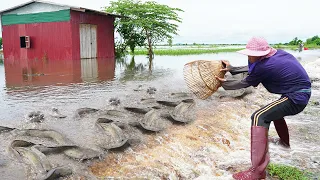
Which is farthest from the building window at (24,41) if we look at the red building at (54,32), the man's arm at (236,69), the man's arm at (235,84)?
the man's arm at (235,84)

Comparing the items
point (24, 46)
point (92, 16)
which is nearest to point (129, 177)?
point (92, 16)

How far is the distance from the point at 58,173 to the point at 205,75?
2.24m

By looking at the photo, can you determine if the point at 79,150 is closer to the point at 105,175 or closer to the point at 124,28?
the point at 105,175

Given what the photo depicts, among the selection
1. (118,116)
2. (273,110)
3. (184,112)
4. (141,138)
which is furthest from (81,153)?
(184,112)

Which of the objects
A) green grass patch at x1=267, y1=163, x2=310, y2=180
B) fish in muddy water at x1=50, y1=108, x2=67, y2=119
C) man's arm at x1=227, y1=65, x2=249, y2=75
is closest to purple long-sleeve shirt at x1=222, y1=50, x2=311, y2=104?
man's arm at x1=227, y1=65, x2=249, y2=75

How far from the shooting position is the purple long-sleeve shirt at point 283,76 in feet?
11.2

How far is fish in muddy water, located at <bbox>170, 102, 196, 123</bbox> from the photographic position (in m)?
5.74

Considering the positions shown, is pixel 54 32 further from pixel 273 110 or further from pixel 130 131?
pixel 273 110

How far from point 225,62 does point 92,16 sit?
54.4ft

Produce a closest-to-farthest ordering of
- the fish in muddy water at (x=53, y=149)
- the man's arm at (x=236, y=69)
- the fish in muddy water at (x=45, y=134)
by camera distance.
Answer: the fish in muddy water at (x=53, y=149)
the man's arm at (x=236, y=69)
the fish in muddy water at (x=45, y=134)

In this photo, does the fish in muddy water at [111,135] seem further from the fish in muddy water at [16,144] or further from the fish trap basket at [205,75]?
the fish trap basket at [205,75]

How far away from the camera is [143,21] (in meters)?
22.3

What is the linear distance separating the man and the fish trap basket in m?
0.60

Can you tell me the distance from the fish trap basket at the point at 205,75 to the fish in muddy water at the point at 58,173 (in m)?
2.06
